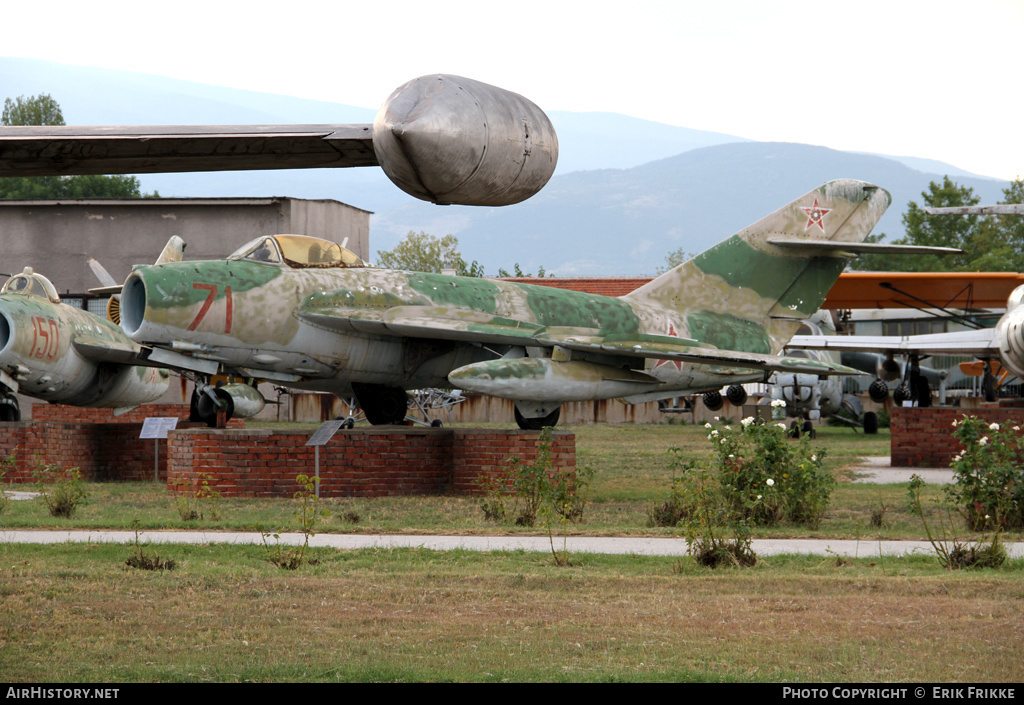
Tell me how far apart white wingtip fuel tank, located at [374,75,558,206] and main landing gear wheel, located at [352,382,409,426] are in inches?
572

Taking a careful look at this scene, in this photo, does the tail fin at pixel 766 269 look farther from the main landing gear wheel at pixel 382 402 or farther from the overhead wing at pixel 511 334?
the main landing gear wheel at pixel 382 402

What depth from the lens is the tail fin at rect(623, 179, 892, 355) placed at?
18000 millimetres

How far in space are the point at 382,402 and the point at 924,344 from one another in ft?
41.1

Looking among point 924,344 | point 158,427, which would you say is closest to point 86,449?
point 158,427

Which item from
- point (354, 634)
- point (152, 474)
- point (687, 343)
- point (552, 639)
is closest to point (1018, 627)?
point (552, 639)

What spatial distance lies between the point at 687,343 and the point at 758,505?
481cm

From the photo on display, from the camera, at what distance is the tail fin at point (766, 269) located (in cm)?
1800

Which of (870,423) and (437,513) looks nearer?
(437,513)

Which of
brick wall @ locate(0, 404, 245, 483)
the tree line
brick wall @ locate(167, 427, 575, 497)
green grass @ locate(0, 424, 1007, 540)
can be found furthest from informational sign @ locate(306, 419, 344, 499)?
the tree line

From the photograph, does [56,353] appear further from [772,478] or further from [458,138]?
[458,138]

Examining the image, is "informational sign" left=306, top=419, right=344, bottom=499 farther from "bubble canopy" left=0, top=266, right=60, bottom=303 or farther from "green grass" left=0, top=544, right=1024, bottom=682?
"bubble canopy" left=0, top=266, right=60, bottom=303

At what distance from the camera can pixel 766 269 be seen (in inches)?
715

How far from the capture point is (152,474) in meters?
19.0
